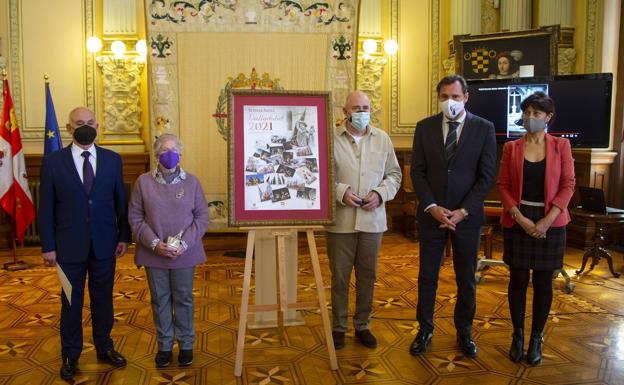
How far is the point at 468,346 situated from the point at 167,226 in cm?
184

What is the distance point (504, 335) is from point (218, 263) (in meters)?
3.08

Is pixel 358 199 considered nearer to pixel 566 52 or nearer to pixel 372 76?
pixel 372 76

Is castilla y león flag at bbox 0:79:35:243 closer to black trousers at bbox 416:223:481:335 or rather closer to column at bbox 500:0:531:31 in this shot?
black trousers at bbox 416:223:481:335

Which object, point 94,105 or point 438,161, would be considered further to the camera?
point 94,105

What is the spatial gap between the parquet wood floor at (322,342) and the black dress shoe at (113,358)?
1.8 inches

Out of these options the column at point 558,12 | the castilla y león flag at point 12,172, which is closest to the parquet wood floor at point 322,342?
the castilla y león flag at point 12,172

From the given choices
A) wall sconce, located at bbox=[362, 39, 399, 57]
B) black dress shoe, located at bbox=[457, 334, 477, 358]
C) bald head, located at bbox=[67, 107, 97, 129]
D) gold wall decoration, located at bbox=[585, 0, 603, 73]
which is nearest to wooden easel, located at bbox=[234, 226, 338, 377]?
black dress shoe, located at bbox=[457, 334, 477, 358]

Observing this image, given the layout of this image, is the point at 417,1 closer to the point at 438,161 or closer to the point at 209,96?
the point at 209,96

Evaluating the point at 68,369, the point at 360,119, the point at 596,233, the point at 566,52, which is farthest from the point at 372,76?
the point at 68,369

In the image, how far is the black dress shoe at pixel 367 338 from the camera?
11.1ft

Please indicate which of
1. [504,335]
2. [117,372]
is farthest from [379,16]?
[117,372]

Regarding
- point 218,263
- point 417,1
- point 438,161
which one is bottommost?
point 218,263

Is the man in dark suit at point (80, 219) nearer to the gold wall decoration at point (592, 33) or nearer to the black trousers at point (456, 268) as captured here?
the black trousers at point (456, 268)

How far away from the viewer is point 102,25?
22.3 feet
